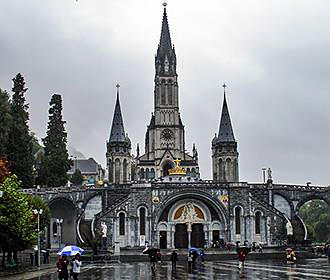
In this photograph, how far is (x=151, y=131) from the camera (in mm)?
115562

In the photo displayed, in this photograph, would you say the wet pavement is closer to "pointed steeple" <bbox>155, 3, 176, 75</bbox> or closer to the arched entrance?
the arched entrance

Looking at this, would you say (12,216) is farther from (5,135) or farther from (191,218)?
(191,218)

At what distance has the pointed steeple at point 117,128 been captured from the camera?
9706 centimetres

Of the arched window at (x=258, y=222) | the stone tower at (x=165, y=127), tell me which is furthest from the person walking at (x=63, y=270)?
the stone tower at (x=165, y=127)

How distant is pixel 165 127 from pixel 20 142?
48.4m

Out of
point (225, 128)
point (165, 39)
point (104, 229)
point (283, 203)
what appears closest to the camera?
point (104, 229)

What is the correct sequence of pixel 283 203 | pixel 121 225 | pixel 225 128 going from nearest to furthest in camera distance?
1. pixel 121 225
2. pixel 283 203
3. pixel 225 128

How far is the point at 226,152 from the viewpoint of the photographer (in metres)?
91.6

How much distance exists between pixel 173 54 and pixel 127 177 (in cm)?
2962

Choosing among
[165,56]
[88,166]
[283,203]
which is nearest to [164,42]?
[165,56]

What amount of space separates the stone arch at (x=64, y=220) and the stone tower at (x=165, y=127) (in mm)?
33092

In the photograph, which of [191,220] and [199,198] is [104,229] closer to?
[191,220]

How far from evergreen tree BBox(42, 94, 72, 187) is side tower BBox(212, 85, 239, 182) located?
24378 millimetres

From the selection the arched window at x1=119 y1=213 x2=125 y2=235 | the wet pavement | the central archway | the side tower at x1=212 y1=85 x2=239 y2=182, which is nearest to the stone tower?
the side tower at x1=212 y1=85 x2=239 y2=182
